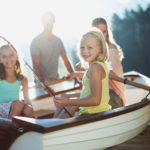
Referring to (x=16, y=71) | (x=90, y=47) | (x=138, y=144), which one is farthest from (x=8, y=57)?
(x=138, y=144)

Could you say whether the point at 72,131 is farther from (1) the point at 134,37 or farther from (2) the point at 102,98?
(1) the point at 134,37

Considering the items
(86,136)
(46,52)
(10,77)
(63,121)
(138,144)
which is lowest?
(138,144)

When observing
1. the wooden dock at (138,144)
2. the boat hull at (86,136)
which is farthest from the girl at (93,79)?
the wooden dock at (138,144)

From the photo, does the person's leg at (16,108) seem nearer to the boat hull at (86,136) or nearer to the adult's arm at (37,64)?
the boat hull at (86,136)

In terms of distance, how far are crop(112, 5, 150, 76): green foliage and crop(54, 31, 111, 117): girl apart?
1435 centimetres

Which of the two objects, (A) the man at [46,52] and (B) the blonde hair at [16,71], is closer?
(B) the blonde hair at [16,71]

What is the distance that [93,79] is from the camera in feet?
6.56

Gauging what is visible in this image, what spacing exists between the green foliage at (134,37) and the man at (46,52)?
12.9 metres

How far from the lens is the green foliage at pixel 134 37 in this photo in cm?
1694

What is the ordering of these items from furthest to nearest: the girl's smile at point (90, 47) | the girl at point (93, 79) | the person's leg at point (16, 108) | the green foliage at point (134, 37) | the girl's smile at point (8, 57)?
1. the green foliage at point (134, 37)
2. the girl's smile at point (8, 57)
3. the person's leg at point (16, 108)
4. the girl's smile at point (90, 47)
5. the girl at point (93, 79)

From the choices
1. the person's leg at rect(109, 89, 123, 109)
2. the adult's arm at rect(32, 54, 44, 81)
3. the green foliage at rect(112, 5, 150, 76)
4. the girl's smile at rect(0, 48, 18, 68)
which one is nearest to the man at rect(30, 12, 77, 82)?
the adult's arm at rect(32, 54, 44, 81)

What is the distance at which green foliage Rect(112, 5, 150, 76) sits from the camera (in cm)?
1694

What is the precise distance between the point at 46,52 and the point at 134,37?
1499cm

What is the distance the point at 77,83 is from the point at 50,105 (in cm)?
38
